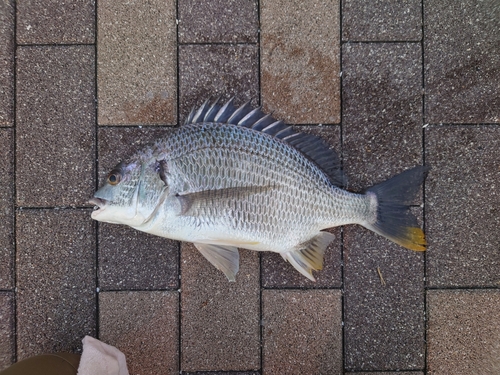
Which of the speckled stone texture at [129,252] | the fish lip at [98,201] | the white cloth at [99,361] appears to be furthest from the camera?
the speckled stone texture at [129,252]

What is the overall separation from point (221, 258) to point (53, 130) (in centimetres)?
151

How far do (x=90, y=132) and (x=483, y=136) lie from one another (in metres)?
2.80

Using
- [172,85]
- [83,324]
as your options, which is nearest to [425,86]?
[172,85]

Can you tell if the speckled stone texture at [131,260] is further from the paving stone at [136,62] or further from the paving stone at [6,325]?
the paving stone at [136,62]

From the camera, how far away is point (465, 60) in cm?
250

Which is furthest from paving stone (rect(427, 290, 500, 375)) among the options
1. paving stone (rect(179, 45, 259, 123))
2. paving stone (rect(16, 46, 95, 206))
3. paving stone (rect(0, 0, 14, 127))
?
paving stone (rect(0, 0, 14, 127))

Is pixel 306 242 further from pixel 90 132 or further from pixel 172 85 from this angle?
pixel 90 132

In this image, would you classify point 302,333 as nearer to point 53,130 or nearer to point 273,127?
point 273,127

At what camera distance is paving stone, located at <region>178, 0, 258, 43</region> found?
2.50 metres

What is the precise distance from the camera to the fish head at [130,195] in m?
2.08

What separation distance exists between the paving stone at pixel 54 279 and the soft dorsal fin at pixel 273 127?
3.68 feet

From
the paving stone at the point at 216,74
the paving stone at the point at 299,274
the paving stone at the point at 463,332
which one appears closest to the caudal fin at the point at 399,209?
the paving stone at the point at 299,274

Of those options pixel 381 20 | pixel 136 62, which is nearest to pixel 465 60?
pixel 381 20

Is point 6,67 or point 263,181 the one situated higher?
point 6,67
